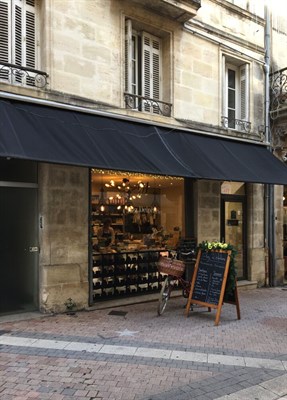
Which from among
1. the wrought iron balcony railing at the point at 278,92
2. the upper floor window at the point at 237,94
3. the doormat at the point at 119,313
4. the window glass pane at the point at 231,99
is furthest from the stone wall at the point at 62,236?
the wrought iron balcony railing at the point at 278,92

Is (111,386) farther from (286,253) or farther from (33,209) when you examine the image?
(286,253)

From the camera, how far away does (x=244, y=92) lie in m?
11.1

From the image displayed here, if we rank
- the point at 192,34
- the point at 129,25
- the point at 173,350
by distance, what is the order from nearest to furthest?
1. the point at 173,350
2. the point at 129,25
3. the point at 192,34

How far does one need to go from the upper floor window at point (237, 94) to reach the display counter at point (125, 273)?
166 inches

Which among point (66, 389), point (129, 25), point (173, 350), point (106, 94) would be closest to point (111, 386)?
point (66, 389)

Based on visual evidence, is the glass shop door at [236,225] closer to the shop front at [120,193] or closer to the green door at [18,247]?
the shop front at [120,193]

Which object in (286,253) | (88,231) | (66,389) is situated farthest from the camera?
(286,253)

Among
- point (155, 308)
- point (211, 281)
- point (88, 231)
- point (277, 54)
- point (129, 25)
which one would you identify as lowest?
point (155, 308)

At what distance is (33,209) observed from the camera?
7289 millimetres

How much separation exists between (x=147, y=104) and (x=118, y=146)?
2.41m

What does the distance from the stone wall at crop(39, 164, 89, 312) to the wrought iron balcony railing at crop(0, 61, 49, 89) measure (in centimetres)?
149

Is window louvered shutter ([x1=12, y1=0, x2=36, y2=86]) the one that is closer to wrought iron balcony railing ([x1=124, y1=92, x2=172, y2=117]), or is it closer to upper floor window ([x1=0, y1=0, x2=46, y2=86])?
upper floor window ([x1=0, y1=0, x2=46, y2=86])

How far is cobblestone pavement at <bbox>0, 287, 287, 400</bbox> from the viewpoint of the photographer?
13.9 ft

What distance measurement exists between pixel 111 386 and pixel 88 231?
3.77m
